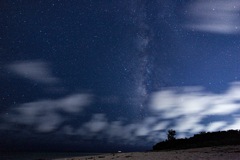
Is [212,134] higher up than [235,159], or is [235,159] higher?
[212,134]

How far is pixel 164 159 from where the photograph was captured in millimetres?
18312

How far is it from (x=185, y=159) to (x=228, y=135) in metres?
31.6

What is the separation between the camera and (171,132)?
2534 inches

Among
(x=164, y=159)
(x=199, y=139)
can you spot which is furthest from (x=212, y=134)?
(x=164, y=159)

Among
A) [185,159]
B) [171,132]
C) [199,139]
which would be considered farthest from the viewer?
[171,132]

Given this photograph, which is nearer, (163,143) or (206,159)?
(206,159)

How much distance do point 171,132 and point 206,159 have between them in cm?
4922

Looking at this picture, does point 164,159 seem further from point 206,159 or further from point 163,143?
point 163,143

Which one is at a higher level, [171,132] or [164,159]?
[171,132]

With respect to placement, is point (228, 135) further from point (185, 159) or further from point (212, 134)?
point (185, 159)

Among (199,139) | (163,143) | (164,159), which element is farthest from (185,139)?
(164,159)

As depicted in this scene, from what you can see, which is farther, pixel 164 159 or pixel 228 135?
pixel 228 135

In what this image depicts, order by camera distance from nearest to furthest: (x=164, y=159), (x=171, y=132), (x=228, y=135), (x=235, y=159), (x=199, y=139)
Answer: (x=235, y=159)
(x=164, y=159)
(x=228, y=135)
(x=199, y=139)
(x=171, y=132)

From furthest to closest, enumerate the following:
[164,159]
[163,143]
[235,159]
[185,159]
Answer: [163,143], [164,159], [185,159], [235,159]
